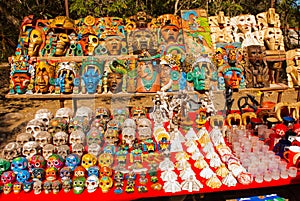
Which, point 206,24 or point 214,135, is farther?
point 206,24

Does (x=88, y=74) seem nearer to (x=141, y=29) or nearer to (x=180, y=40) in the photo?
(x=141, y=29)

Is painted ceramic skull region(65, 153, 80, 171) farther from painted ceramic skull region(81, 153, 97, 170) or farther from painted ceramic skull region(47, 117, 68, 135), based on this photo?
painted ceramic skull region(47, 117, 68, 135)

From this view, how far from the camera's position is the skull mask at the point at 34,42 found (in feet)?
13.4

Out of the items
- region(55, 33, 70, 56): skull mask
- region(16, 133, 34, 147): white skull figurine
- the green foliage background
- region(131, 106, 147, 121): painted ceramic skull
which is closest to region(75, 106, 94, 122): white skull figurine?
region(131, 106, 147, 121): painted ceramic skull

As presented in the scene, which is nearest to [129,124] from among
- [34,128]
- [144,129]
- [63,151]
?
[144,129]

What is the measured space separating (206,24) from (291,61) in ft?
4.37

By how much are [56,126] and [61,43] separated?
1.45m

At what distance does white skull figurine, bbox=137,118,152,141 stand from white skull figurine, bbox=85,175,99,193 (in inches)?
25.8

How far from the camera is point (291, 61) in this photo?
4328 millimetres

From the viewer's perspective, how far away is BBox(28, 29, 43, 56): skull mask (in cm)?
408

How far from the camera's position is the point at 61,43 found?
13.3 ft

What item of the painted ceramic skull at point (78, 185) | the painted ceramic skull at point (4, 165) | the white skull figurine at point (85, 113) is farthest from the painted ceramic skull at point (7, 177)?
the white skull figurine at point (85, 113)

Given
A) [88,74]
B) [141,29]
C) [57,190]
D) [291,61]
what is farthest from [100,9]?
[57,190]

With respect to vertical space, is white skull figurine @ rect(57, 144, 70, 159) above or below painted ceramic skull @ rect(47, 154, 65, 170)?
above
